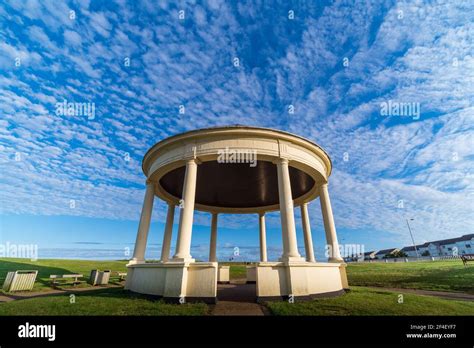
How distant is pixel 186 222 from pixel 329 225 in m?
10.1

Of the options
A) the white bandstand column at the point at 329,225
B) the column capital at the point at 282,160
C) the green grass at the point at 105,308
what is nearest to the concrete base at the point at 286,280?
the green grass at the point at 105,308

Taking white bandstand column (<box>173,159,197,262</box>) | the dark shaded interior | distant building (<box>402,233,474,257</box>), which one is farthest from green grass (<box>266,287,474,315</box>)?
distant building (<box>402,233,474,257</box>)

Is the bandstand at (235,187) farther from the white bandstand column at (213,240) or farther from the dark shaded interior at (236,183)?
the white bandstand column at (213,240)

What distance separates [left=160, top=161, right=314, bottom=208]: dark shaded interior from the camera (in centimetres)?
1669

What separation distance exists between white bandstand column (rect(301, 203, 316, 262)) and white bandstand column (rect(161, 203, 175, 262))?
1226 centimetres

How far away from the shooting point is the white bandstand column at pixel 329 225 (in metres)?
15.1

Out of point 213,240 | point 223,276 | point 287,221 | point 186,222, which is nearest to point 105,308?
point 186,222

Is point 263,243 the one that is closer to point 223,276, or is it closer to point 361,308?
point 223,276

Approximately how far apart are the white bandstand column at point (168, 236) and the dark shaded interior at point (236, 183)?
5.92 ft
